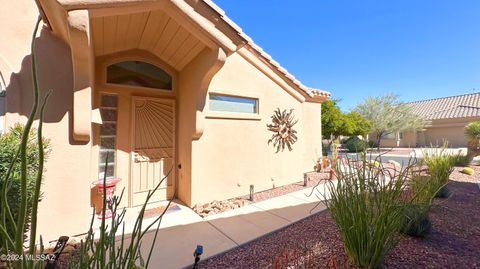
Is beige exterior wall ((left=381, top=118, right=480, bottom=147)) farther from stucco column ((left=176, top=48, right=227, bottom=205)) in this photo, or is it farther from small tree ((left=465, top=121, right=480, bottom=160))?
stucco column ((left=176, top=48, right=227, bottom=205))

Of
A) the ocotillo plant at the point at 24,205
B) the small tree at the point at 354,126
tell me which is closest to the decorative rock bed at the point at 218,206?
the ocotillo plant at the point at 24,205

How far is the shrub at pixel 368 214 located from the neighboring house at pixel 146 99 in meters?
3.44

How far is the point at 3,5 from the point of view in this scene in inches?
141

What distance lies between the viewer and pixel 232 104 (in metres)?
6.21

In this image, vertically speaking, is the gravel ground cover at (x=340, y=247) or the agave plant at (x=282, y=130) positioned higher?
the agave plant at (x=282, y=130)

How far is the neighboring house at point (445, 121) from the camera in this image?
23891mm

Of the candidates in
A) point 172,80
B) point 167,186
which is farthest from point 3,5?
point 167,186

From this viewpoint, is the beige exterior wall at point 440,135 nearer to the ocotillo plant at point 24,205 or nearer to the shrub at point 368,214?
the shrub at point 368,214

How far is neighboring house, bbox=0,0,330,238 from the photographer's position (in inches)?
142

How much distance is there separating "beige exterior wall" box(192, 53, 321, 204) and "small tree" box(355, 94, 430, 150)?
2361cm

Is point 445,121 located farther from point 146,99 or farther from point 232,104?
point 146,99

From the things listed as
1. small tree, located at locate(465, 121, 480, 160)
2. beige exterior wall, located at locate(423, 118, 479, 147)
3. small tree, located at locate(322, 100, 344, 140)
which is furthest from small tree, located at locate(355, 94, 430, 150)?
small tree, located at locate(465, 121, 480, 160)

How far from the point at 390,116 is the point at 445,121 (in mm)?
5904

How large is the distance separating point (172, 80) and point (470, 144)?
16.7 meters
